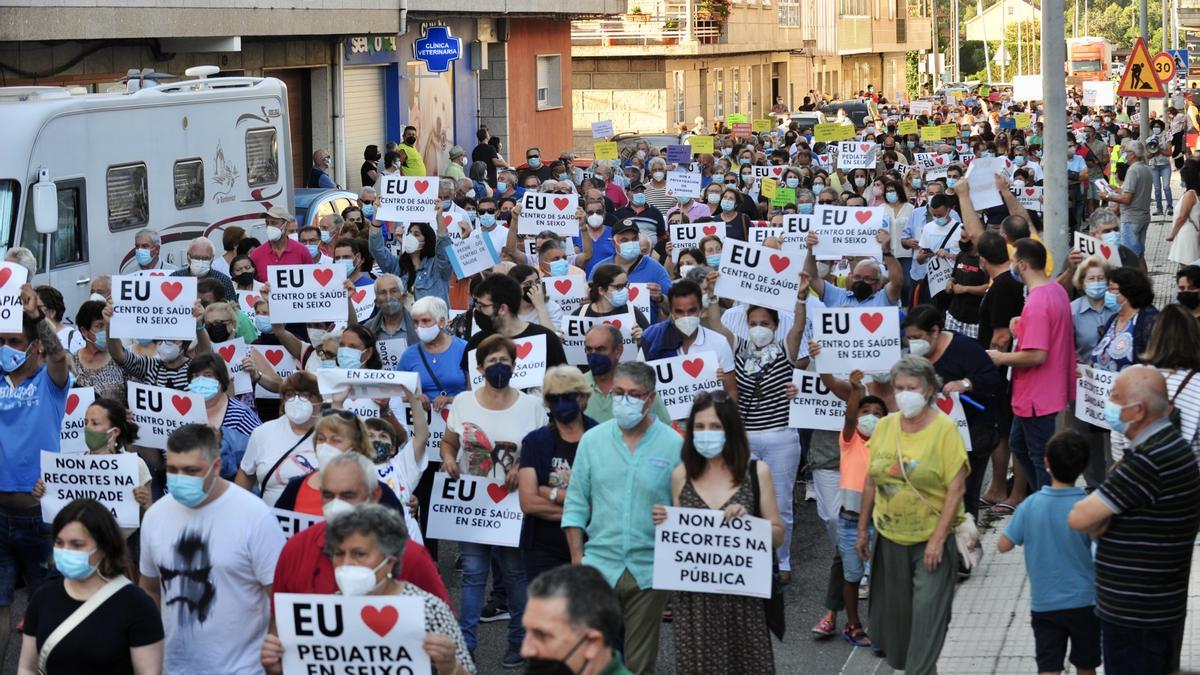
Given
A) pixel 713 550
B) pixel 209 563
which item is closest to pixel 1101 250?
pixel 713 550

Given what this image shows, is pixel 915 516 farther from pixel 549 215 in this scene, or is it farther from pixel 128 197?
pixel 128 197

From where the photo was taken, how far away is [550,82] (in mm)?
41781

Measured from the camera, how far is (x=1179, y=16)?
58.0 m

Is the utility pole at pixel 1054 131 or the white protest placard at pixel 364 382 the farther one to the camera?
the utility pole at pixel 1054 131

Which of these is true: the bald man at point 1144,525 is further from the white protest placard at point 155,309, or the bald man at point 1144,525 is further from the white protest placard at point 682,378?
the white protest placard at point 155,309

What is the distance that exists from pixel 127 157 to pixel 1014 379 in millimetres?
8253

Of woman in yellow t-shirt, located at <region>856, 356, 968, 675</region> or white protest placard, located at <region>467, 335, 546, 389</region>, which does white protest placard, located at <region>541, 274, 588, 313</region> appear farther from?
woman in yellow t-shirt, located at <region>856, 356, 968, 675</region>

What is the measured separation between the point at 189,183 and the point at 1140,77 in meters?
15.9

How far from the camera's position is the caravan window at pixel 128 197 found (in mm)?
15797

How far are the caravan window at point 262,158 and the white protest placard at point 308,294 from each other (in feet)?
22.1

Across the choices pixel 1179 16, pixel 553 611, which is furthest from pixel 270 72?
pixel 1179 16

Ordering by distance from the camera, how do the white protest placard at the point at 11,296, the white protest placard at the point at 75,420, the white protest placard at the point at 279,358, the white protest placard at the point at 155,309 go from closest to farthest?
the white protest placard at the point at 11,296
the white protest placard at the point at 75,420
the white protest placard at the point at 155,309
the white protest placard at the point at 279,358

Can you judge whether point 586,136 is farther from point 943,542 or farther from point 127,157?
point 943,542

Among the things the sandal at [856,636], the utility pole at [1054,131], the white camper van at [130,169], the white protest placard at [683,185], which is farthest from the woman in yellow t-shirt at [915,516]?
the white protest placard at [683,185]
